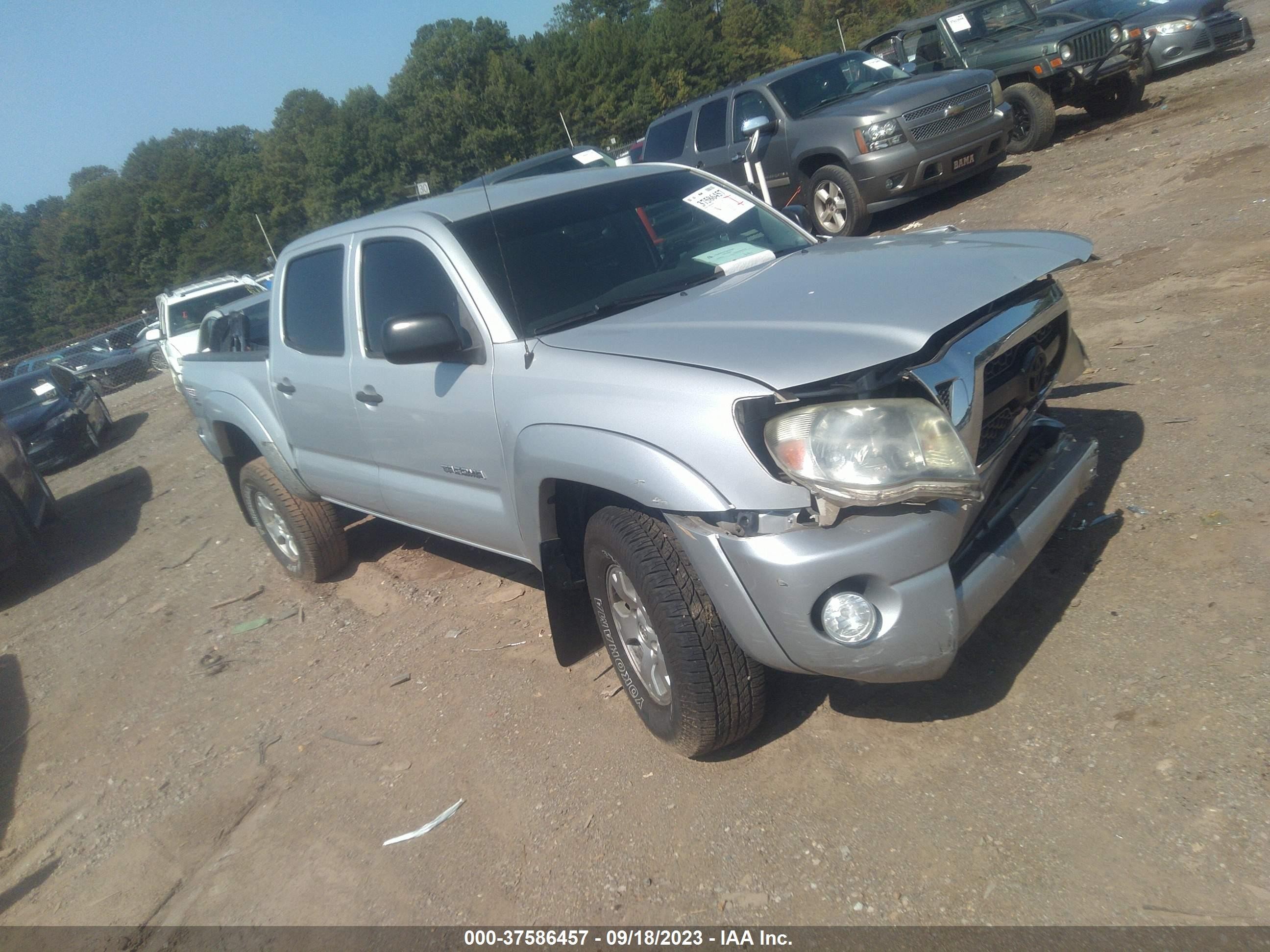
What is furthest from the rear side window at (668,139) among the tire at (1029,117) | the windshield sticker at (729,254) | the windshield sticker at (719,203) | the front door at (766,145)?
the windshield sticker at (729,254)

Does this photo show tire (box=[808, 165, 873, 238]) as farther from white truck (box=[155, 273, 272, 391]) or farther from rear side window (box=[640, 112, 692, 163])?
white truck (box=[155, 273, 272, 391])

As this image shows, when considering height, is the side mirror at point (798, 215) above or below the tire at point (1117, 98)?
above

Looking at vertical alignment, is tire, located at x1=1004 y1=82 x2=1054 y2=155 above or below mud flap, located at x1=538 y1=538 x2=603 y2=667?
above

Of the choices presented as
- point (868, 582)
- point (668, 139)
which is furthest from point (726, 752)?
point (668, 139)

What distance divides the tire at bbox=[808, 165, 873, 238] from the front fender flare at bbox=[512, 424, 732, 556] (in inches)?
286

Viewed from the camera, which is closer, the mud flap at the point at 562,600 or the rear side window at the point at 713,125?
the mud flap at the point at 562,600

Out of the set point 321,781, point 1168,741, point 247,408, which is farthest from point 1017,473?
point 247,408

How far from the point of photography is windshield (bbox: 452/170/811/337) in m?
3.62

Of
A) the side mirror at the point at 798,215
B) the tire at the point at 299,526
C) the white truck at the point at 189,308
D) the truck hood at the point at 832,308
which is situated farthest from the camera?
the white truck at the point at 189,308

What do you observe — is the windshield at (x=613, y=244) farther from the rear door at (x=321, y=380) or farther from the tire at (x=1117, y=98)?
the tire at (x=1117, y=98)

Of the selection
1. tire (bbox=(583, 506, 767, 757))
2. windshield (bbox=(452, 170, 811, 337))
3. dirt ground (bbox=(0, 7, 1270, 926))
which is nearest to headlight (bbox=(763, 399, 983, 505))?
tire (bbox=(583, 506, 767, 757))

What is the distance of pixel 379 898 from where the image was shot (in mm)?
3055

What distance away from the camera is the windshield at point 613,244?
362 centimetres

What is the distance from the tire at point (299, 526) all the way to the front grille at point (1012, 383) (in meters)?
3.99
